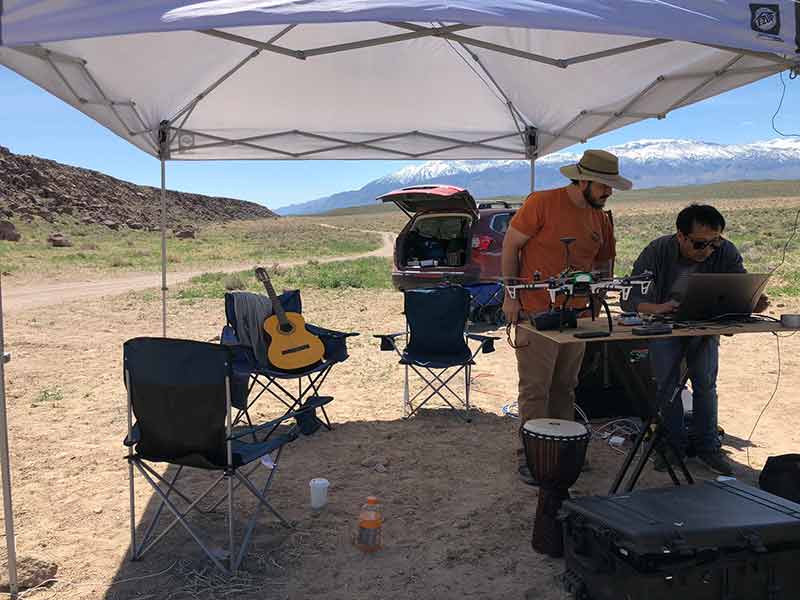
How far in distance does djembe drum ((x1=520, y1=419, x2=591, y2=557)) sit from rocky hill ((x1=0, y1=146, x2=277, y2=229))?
43.1 meters

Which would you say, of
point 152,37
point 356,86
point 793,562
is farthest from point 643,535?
point 356,86

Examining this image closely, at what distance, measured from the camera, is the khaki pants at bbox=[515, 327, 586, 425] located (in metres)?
3.68

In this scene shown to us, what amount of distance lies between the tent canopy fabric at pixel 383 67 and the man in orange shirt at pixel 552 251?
81 centimetres

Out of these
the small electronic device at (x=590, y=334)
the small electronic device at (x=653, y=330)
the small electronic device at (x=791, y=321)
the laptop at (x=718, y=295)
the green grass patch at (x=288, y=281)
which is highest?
the laptop at (x=718, y=295)

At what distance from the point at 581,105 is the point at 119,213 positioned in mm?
53789

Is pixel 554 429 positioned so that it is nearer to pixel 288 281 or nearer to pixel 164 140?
pixel 164 140

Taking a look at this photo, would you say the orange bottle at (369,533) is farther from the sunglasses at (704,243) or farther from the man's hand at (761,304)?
the sunglasses at (704,243)

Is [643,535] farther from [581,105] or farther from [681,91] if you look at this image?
[581,105]

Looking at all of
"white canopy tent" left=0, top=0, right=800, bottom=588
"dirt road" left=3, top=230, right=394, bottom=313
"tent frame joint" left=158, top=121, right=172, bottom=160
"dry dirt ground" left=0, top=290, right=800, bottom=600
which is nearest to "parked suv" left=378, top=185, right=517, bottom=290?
"white canopy tent" left=0, top=0, right=800, bottom=588

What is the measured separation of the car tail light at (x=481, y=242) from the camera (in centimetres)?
863

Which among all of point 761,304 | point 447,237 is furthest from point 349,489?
point 447,237

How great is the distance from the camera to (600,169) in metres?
3.44

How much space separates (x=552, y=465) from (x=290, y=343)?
7.92ft

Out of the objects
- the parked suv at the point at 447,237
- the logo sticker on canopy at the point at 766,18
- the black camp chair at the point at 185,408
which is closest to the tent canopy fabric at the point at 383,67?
the logo sticker on canopy at the point at 766,18
